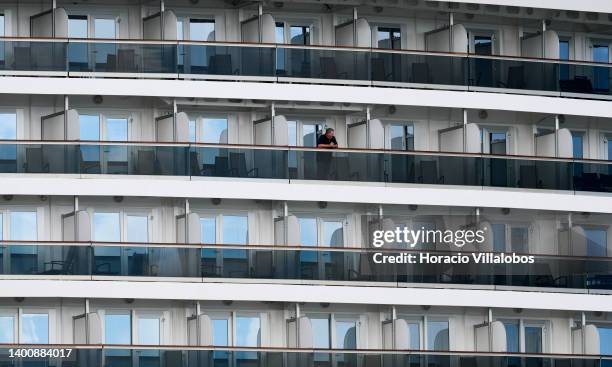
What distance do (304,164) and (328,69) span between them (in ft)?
8.02

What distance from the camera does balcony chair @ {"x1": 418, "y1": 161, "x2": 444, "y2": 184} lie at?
2085 inches

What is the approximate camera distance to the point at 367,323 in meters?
52.9

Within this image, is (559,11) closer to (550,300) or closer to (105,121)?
(550,300)

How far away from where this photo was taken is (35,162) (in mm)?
51031

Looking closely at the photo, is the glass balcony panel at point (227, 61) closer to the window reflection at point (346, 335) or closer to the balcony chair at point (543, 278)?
the window reflection at point (346, 335)

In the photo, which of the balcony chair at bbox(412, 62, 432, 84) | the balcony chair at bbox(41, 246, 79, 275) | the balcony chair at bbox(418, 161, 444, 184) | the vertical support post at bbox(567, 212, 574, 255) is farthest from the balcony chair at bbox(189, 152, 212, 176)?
the vertical support post at bbox(567, 212, 574, 255)

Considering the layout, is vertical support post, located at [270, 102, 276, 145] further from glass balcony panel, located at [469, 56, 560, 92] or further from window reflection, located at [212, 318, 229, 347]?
glass balcony panel, located at [469, 56, 560, 92]

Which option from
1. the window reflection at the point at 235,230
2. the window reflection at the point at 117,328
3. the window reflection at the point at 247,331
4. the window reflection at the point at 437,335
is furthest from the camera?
the window reflection at the point at 437,335

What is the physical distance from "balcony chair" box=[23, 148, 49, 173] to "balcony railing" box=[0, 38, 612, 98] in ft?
6.23

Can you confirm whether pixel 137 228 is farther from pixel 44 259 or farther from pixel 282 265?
pixel 282 265

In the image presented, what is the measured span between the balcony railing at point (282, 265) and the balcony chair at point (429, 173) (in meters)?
1.72

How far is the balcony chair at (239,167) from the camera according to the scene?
2040 inches

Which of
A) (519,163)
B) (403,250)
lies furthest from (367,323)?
(519,163)

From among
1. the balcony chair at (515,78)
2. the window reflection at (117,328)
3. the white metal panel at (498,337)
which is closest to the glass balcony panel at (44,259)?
the window reflection at (117,328)
